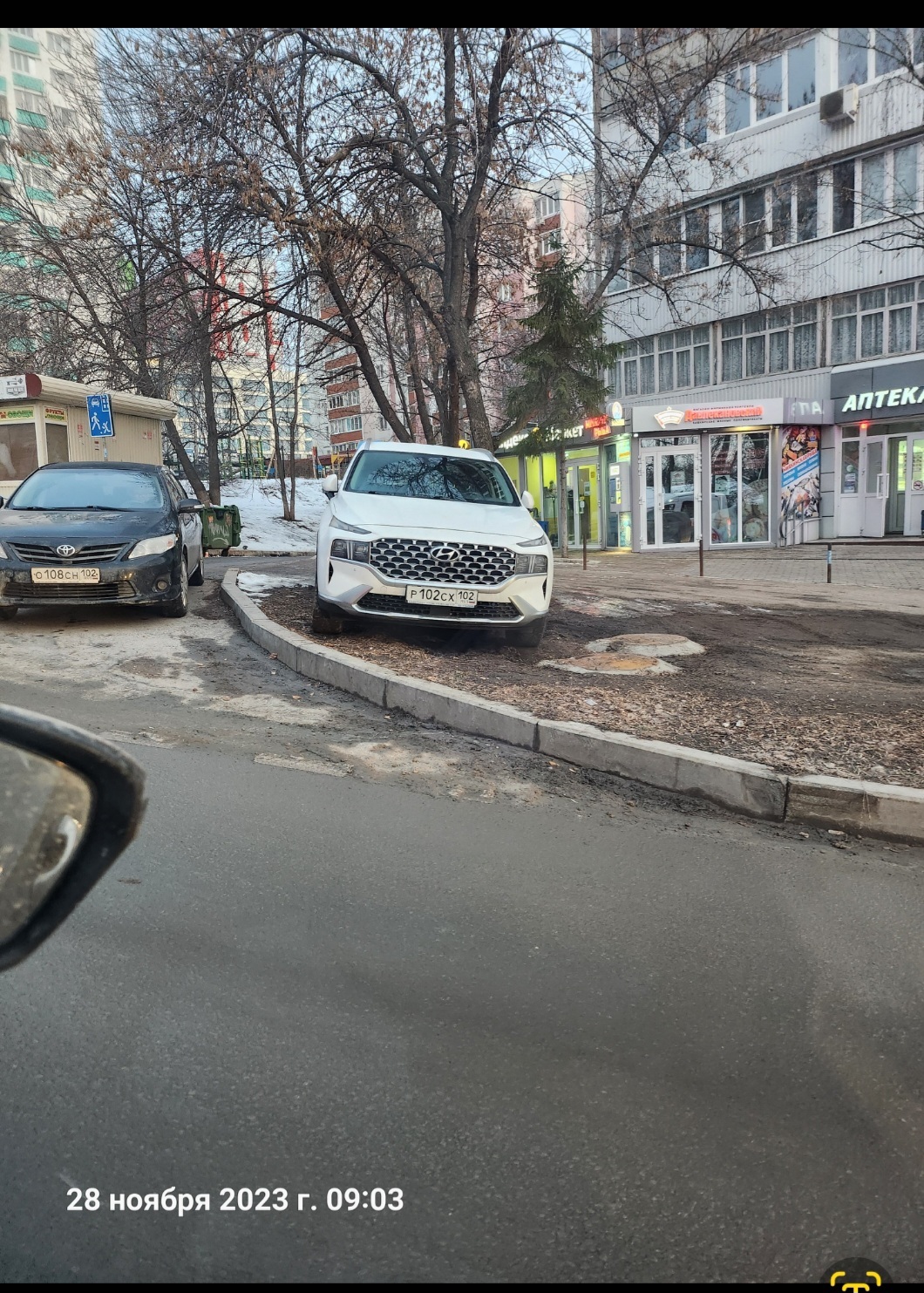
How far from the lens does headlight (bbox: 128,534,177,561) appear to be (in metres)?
9.26

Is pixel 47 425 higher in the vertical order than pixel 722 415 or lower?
lower

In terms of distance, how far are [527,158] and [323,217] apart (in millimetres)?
3701

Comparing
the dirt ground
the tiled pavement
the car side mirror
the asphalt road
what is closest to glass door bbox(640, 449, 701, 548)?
the tiled pavement

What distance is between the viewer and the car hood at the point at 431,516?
8.16 metres

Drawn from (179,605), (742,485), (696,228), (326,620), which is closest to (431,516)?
(326,620)

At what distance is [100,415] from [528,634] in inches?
475

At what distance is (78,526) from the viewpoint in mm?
9258

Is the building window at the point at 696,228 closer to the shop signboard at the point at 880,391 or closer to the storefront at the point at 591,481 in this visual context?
the shop signboard at the point at 880,391

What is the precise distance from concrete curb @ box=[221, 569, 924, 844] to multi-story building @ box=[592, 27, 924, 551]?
20.8 metres

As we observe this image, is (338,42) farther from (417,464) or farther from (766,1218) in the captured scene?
(766,1218)

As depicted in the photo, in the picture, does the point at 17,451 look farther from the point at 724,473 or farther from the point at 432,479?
the point at 724,473

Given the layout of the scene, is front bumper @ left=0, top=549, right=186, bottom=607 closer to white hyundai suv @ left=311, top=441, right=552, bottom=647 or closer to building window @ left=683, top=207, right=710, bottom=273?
white hyundai suv @ left=311, top=441, right=552, bottom=647

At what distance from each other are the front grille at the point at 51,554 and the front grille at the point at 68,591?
0.21 metres
